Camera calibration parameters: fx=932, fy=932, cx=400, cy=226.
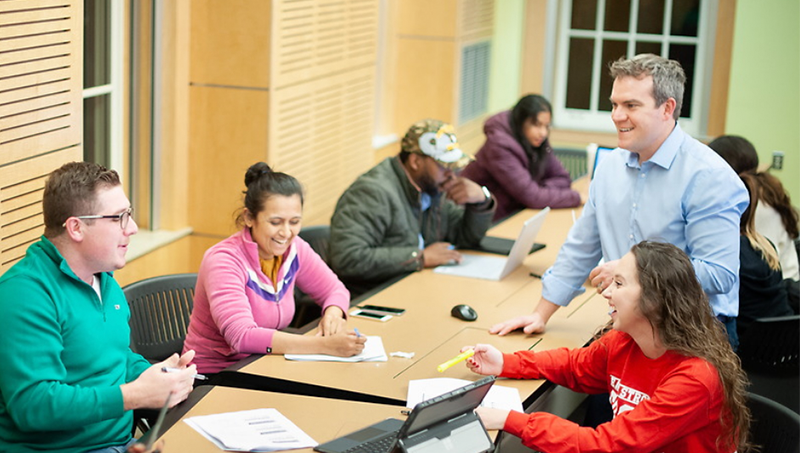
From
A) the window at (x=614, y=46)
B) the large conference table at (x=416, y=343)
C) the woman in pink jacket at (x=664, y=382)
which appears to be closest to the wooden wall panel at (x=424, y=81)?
the window at (x=614, y=46)

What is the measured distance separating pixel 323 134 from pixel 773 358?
305 centimetres

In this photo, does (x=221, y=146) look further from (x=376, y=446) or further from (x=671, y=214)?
(x=376, y=446)

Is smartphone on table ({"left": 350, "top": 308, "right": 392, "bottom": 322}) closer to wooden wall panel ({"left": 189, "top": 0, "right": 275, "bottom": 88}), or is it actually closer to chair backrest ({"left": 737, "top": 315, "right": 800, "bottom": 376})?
chair backrest ({"left": 737, "top": 315, "right": 800, "bottom": 376})

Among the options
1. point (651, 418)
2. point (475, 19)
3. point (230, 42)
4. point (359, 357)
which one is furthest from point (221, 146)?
point (475, 19)

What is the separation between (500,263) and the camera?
449cm

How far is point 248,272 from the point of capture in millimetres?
3209

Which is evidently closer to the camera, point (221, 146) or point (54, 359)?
point (54, 359)

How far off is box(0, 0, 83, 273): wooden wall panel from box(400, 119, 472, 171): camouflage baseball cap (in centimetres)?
144

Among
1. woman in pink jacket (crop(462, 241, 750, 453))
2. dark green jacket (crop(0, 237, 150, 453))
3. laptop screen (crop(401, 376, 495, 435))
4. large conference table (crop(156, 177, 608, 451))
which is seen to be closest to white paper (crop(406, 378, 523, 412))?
large conference table (crop(156, 177, 608, 451))

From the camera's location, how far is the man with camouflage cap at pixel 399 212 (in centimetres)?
409

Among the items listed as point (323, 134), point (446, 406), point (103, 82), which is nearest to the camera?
point (446, 406)

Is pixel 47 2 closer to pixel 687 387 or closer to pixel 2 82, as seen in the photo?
pixel 2 82

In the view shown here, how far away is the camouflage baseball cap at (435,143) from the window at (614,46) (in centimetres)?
440

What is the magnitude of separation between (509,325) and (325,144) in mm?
2750
